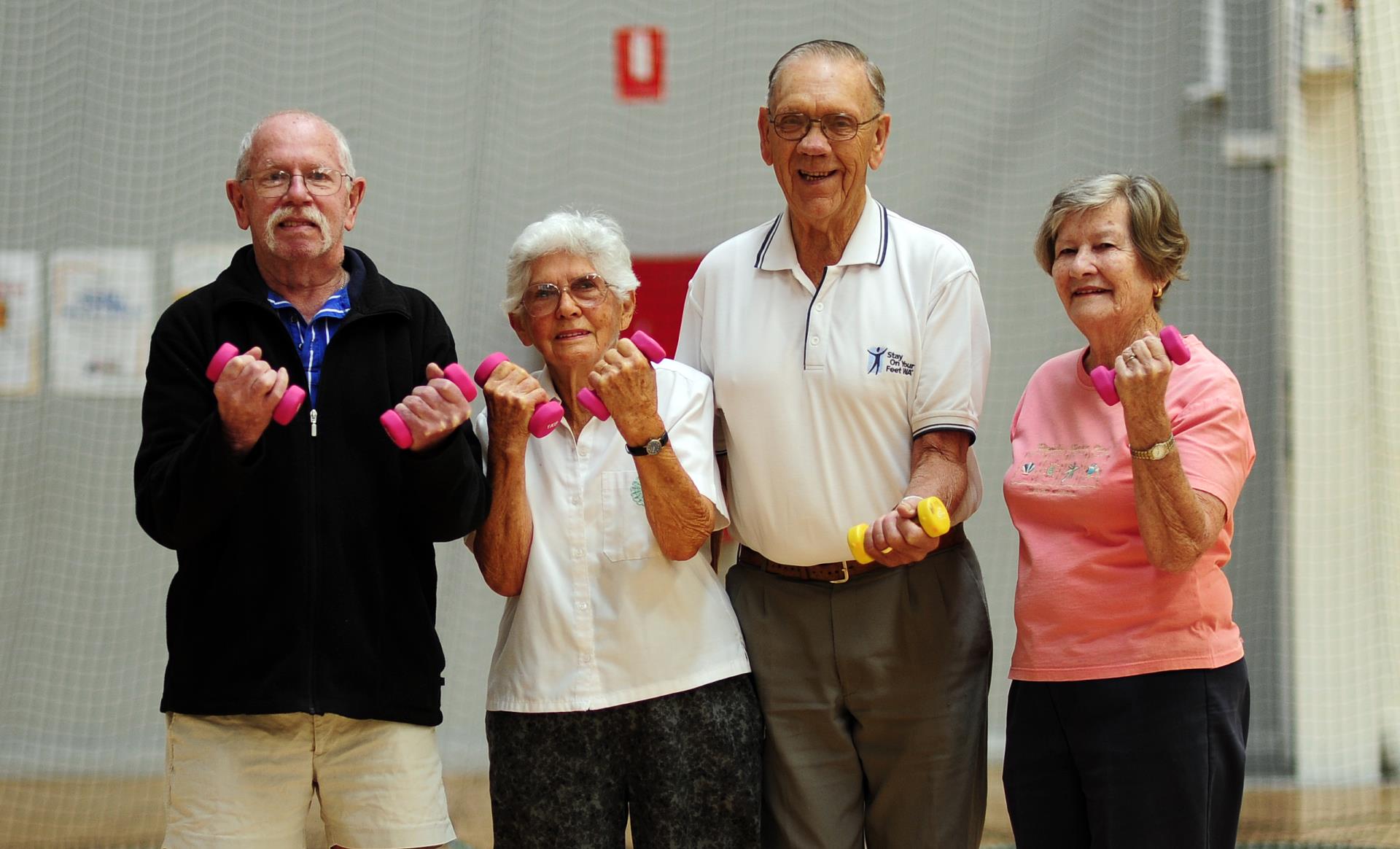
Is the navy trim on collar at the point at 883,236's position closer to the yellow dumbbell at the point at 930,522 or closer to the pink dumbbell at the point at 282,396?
the yellow dumbbell at the point at 930,522

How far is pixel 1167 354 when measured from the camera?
1812 mm

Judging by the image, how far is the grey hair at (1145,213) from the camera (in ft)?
6.52

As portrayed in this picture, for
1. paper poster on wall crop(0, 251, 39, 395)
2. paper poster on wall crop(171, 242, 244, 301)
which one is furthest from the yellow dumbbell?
paper poster on wall crop(0, 251, 39, 395)

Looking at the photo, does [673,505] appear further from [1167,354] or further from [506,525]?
[1167,354]

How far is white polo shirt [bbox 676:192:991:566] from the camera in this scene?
6.89ft

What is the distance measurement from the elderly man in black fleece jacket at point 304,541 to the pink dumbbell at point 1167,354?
3.12 feet

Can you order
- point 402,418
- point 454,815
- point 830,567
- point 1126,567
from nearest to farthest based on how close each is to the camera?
point 402,418 < point 1126,567 < point 830,567 < point 454,815

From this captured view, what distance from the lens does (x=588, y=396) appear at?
2002mm

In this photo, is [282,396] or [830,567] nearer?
[282,396]

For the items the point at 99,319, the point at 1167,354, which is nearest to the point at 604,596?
the point at 1167,354

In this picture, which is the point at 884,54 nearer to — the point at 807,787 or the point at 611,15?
the point at 611,15

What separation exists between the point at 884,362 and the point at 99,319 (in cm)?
292

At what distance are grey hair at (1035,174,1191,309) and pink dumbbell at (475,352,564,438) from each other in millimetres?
881

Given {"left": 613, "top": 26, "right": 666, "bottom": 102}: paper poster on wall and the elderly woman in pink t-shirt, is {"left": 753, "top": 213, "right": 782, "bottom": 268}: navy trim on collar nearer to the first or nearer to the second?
the elderly woman in pink t-shirt
